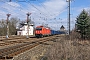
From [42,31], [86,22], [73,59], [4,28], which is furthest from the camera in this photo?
[4,28]

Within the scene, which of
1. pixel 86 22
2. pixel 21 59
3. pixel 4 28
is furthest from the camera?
pixel 4 28

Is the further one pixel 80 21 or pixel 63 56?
pixel 80 21

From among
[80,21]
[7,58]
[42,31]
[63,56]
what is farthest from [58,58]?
[42,31]

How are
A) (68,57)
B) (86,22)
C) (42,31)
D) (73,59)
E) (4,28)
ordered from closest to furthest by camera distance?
(73,59) < (68,57) < (86,22) < (42,31) < (4,28)

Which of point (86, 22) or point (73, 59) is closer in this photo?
point (73, 59)

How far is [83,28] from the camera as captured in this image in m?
34.2

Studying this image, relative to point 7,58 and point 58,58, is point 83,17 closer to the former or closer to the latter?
point 7,58

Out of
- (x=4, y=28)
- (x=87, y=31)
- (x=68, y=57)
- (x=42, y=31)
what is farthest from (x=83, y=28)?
(x=4, y=28)

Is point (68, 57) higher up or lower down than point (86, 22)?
lower down

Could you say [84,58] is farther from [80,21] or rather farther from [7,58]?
[80,21]

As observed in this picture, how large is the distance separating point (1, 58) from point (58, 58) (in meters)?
5.44

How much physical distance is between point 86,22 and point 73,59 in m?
25.6

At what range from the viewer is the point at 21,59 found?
13.0 m

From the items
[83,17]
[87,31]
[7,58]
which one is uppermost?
[83,17]
